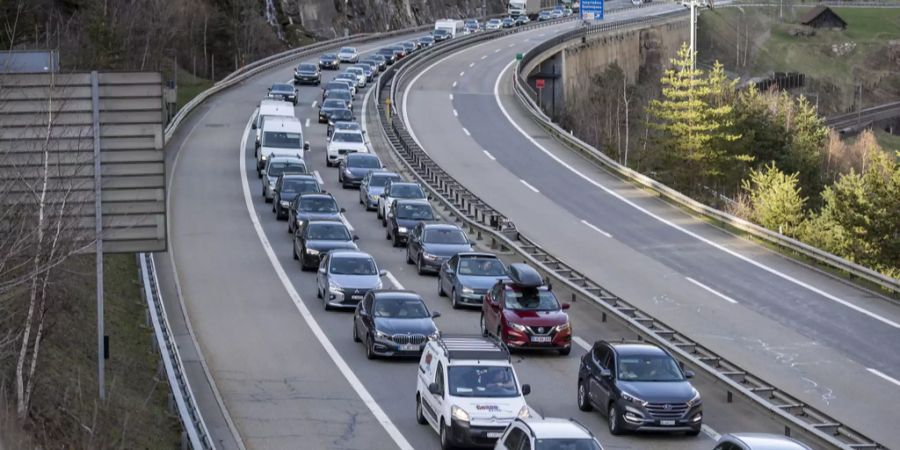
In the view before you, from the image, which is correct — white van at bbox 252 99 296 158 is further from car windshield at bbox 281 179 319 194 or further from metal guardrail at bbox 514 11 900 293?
metal guardrail at bbox 514 11 900 293

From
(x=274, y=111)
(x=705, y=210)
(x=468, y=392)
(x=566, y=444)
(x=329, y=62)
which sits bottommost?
(x=705, y=210)

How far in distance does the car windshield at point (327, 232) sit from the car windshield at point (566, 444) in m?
19.5

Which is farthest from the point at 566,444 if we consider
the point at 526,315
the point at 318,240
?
the point at 318,240

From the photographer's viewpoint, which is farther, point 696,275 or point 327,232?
point 696,275

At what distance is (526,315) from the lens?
28.1 meters

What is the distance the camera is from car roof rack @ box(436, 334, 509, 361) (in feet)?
71.6

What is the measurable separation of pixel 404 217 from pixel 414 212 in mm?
454

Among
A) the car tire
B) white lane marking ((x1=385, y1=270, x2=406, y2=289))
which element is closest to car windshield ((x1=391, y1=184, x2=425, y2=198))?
Result: white lane marking ((x1=385, y1=270, x2=406, y2=289))

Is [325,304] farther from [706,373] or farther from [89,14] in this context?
[89,14]

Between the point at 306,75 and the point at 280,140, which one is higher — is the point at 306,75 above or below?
above

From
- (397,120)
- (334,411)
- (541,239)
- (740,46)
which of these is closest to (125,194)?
(334,411)

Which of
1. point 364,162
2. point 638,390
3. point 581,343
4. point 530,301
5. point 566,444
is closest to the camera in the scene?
point 566,444

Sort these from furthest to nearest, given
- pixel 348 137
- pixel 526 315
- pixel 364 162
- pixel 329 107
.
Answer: pixel 329 107
pixel 348 137
pixel 364 162
pixel 526 315

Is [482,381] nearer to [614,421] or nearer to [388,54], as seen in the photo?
[614,421]
